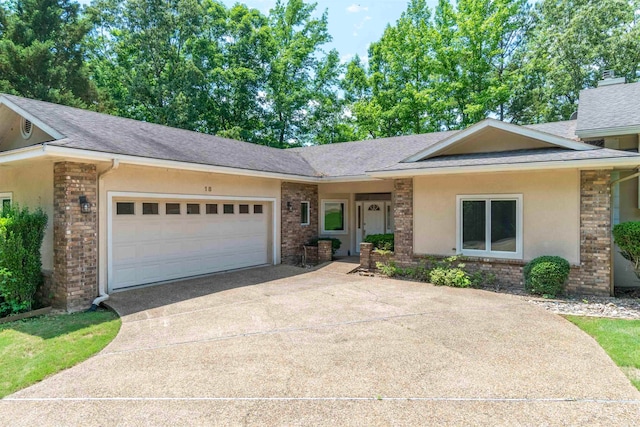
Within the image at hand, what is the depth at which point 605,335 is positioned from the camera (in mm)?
5594

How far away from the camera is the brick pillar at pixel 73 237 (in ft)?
23.3

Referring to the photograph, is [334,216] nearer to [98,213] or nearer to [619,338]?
[98,213]

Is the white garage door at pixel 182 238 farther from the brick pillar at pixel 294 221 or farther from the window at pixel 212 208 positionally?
the brick pillar at pixel 294 221

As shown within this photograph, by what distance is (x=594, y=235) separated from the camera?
812cm

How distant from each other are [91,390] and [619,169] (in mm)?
10892

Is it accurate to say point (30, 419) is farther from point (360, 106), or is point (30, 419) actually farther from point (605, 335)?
point (360, 106)

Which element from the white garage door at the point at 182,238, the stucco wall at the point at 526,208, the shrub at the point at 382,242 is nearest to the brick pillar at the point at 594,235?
the stucco wall at the point at 526,208

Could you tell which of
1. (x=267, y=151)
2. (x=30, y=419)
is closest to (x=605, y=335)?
(x=30, y=419)

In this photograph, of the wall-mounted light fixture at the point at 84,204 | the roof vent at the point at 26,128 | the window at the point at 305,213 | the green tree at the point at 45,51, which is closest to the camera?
the wall-mounted light fixture at the point at 84,204

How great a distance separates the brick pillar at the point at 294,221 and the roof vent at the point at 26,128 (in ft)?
22.6

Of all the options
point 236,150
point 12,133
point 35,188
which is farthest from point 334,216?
point 12,133

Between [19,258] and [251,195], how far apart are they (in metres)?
5.91

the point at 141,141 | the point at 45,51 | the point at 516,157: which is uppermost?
the point at 45,51

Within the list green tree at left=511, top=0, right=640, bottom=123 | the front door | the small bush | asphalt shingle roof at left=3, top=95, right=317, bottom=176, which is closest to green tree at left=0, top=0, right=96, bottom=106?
asphalt shingle roof at left=3, top=95, right=317, bottom=176
